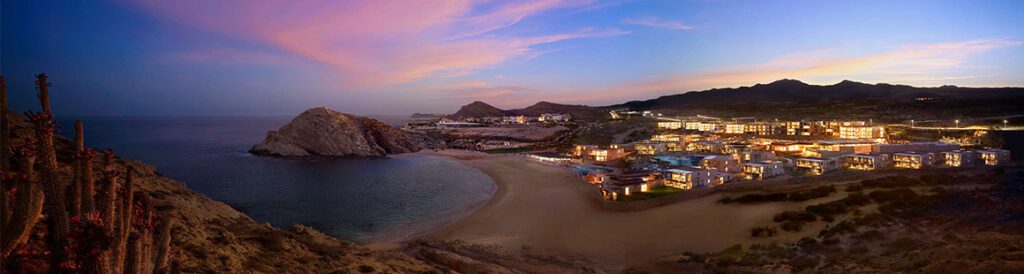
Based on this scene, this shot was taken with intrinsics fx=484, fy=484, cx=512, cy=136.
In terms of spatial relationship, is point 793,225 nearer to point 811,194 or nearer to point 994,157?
point 811,194

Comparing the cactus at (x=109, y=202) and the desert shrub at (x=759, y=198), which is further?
the desert shrub at (x=759, y=198)

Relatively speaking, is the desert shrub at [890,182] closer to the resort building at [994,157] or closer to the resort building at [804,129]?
the resort building at [994,157]

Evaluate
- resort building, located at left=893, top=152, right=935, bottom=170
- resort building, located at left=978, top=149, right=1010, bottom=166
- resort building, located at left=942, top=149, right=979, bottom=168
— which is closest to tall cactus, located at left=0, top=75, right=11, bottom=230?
resort building, located at left=893, top=152, right=935, bottom=170

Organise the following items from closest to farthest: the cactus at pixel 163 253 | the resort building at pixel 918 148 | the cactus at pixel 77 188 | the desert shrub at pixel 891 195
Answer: the cactus at pixel 77 188, the cactus at pixel 163 253, the desert shrub at pixel 891 195, the resort building at pixel 918 148

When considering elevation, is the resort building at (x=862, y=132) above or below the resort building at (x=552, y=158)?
above

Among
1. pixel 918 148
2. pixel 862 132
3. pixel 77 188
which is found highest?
pixel 77 188

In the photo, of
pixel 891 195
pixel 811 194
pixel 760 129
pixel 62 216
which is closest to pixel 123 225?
pixel 62 216

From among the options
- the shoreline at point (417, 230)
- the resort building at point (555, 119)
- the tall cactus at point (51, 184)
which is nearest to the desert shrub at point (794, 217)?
the shoreline at point (417, 230)
